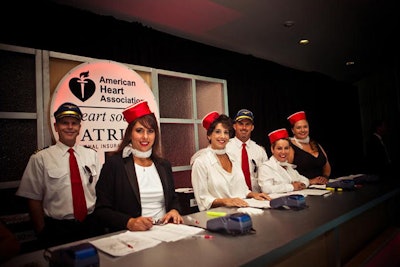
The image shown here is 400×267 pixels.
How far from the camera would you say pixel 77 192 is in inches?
93.4

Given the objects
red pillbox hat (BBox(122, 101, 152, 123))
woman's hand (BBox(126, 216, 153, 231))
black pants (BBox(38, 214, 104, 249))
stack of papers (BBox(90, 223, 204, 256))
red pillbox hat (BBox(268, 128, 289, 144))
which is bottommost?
black pants (BBox(38, 214, 104, 249))

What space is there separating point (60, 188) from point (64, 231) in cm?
32

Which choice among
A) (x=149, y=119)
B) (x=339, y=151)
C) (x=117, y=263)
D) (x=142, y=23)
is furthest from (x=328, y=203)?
(x=339, y=151)

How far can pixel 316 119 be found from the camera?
6.74 meters

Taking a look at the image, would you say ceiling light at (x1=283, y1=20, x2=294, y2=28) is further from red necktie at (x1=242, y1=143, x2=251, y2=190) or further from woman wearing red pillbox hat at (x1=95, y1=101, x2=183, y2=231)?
woman wearing red pillbox hat at (x1=95, y1=101, x2=183, y2=231)

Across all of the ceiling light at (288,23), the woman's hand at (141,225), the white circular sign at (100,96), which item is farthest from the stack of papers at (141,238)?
the ceiling light at (288,23)

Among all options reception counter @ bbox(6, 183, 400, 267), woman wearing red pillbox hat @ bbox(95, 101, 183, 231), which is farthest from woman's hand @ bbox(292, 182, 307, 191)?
woman wearing red pillbox hat @ bbox(95, 101, 183, 231)

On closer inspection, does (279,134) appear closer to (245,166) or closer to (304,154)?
(304,154)

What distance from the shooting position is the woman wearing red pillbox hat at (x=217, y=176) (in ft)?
8.07

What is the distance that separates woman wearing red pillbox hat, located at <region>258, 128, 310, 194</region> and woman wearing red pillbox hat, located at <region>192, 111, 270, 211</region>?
299 mm

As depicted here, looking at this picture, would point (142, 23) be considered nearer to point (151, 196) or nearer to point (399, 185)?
point (151, 196)

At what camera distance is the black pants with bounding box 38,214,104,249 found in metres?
2.18

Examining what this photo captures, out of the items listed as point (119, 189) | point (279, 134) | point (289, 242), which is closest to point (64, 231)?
point (119, 189)

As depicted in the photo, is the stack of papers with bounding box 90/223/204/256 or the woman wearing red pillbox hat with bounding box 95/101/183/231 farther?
the woman wearing red pillbox hat with bounding box 95/101/183/231
